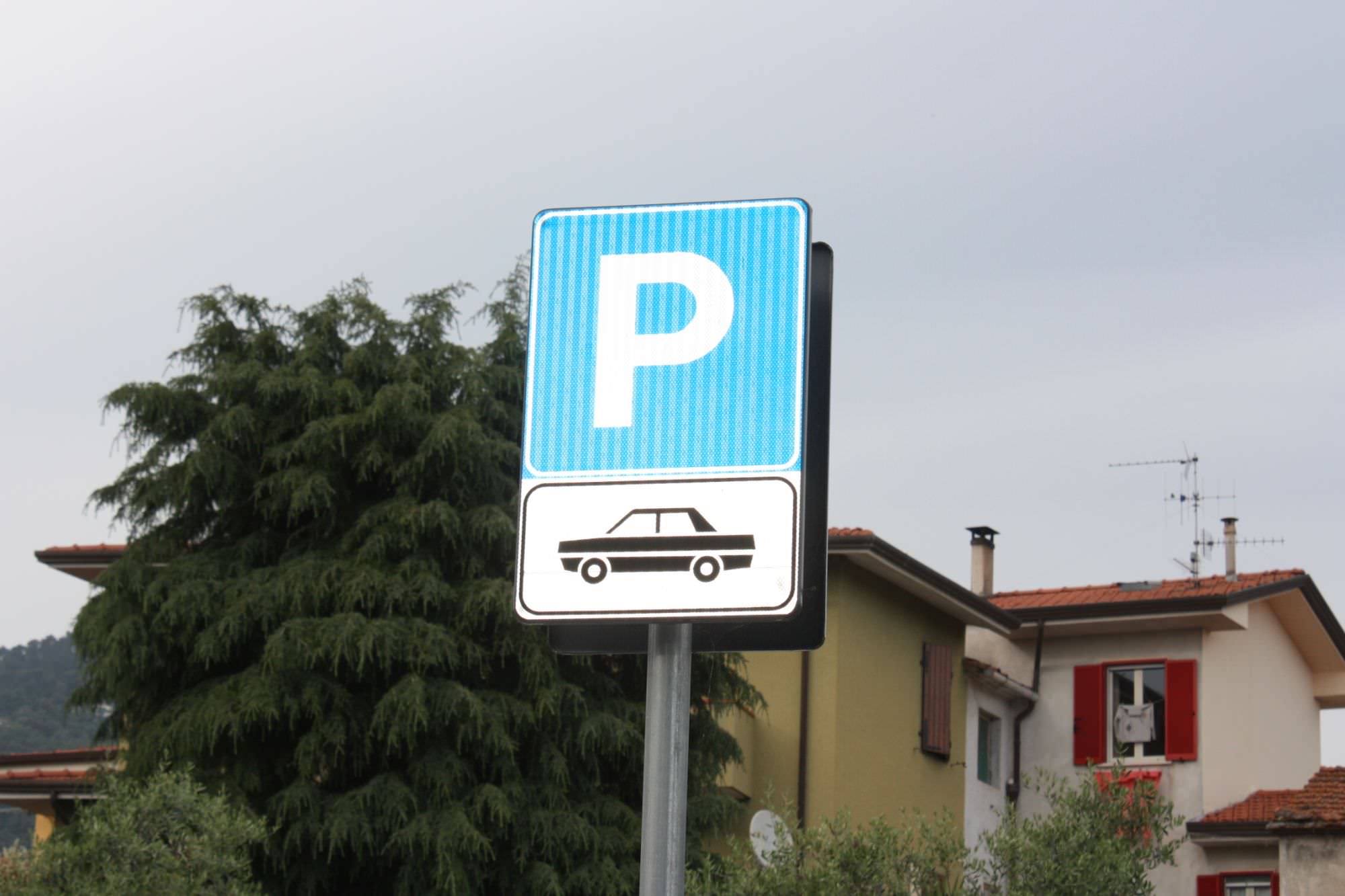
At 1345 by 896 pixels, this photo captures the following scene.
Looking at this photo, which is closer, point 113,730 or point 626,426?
point 626,426

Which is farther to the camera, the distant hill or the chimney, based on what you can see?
the distant hill

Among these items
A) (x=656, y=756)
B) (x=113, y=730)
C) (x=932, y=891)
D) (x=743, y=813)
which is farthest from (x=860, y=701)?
(x=656, y=756)

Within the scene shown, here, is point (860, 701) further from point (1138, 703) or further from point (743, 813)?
point (1138, 703)

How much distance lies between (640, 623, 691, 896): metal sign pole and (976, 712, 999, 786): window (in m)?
26.6

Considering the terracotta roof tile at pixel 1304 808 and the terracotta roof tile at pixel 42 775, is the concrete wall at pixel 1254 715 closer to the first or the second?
→ the terracotta roof tile at pixel 1304 808

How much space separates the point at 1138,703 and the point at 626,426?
92.9 ft

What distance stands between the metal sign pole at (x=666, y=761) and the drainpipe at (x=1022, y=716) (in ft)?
91.9

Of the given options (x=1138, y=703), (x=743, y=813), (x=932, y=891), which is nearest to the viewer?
(x=932, y=891)

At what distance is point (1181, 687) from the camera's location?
2917 centimetres

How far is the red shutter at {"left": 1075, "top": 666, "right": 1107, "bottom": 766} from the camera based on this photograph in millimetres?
29828

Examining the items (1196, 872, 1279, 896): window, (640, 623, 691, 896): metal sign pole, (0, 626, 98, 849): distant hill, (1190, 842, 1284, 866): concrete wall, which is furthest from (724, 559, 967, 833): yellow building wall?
(0, 626, 98, 849): distant hill

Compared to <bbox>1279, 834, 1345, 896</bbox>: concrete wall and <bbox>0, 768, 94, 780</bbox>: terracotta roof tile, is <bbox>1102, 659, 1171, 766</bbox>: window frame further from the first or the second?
<bbox>0, 768, 94, 780</bbox>: terracotta roof tile

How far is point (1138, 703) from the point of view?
30.0 meters

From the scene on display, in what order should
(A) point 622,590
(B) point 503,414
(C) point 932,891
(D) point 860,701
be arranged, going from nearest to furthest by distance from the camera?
(A) point 622,590 → (C) point 932,891 → (B) point 503,414 → (D) point 860,701
